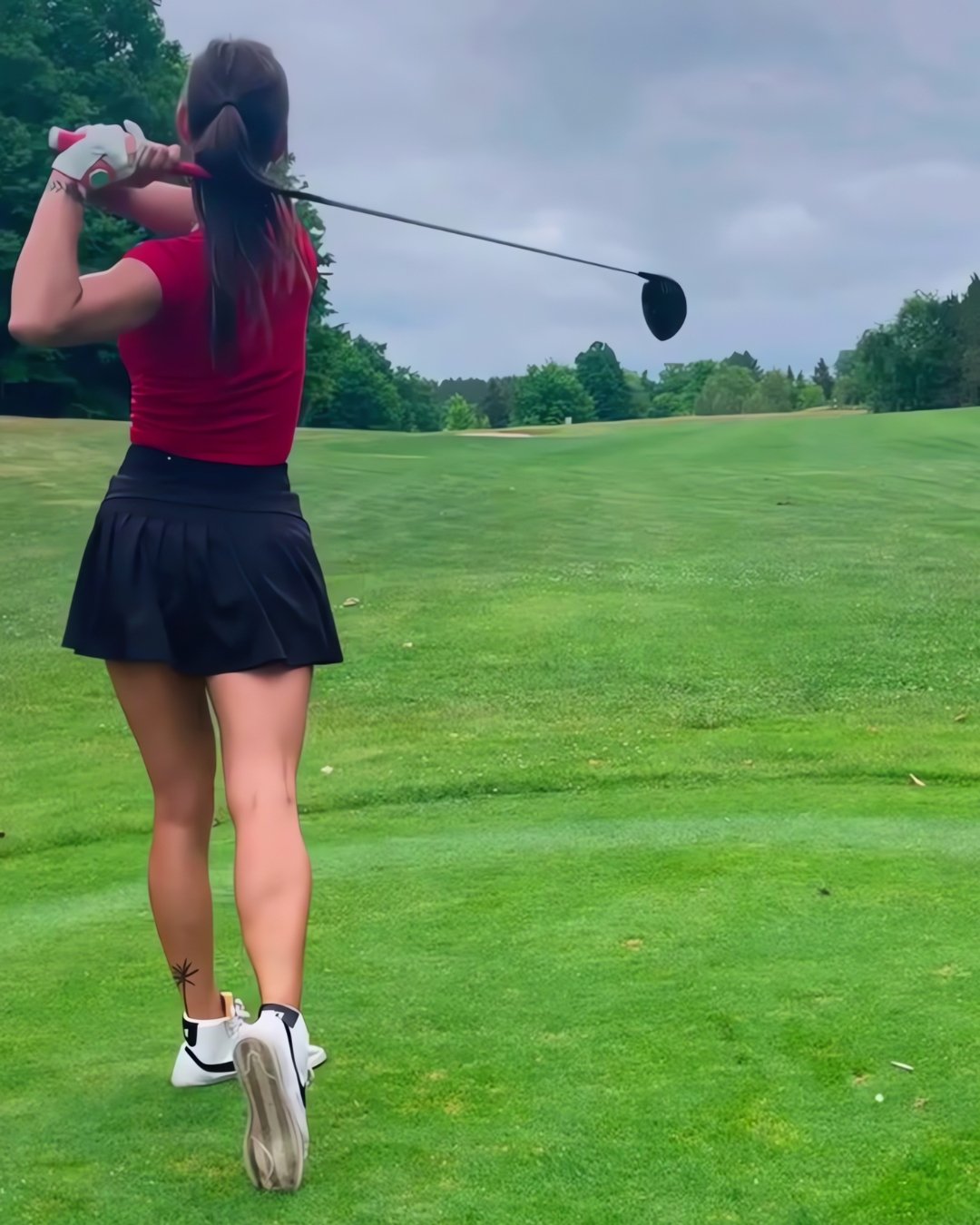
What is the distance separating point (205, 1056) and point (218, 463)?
112 centimetres

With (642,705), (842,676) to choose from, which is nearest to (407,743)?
(642,705)

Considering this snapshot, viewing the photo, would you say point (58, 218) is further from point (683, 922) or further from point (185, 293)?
point (683, 922)

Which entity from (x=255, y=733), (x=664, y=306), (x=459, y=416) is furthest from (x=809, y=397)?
(x=255, y=733)

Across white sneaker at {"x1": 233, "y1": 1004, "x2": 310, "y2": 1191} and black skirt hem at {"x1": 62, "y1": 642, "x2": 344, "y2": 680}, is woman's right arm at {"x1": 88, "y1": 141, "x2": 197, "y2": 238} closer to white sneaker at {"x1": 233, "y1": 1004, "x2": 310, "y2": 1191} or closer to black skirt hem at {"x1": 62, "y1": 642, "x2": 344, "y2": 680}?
black skirt hem at {"x1": 62, "y1": 642, "x2": 344, "y2": 680}

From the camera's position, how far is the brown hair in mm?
2379

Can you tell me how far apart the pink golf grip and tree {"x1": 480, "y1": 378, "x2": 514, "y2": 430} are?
85.8 meters

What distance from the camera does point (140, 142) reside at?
2352mm

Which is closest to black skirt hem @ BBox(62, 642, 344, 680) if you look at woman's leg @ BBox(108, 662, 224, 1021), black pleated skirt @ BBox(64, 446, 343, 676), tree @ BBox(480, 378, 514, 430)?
black pleated skirt @ BBox(64, 446, 343, 676)

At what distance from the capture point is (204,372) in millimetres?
2436

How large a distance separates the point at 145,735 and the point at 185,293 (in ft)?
2.64

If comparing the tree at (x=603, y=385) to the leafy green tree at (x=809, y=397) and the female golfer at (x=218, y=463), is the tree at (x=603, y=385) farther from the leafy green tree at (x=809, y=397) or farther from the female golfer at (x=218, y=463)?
the female golfer at (x=218, y=463)

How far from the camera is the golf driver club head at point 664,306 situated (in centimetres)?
318

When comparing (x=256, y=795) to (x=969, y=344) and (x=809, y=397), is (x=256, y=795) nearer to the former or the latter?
(x=969, y=344)

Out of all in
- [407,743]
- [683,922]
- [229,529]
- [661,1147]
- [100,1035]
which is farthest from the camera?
[407,743]
